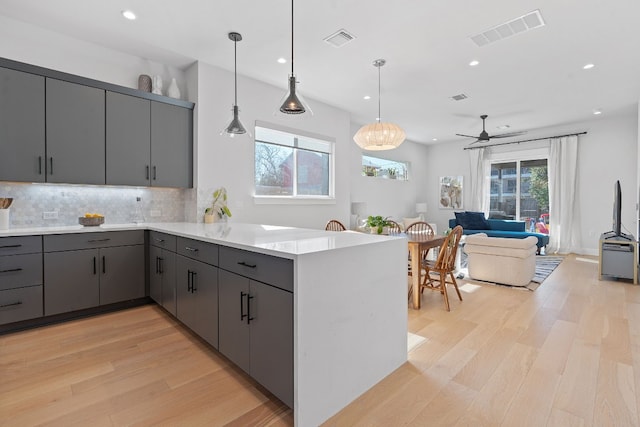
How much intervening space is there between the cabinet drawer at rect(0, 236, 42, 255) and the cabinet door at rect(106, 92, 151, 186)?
0.91m

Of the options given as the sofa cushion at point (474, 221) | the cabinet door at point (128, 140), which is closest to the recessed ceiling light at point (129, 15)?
the cabinet door at point (128, 140)

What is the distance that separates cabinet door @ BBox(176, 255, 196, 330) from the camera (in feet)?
8.29

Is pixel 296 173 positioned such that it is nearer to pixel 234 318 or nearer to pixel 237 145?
pixel 237 145

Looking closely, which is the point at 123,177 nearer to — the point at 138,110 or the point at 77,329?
the point at 138,110

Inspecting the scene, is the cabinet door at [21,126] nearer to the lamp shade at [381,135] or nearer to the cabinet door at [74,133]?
the cabinet door at [74,133]

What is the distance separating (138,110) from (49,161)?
1029 mm

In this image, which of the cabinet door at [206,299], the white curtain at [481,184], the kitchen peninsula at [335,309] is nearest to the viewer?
the kitchen peninsula at [335,309]

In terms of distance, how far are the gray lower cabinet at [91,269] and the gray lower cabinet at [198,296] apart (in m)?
0.95

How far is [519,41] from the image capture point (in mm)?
3482

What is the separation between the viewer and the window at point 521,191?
7797mm

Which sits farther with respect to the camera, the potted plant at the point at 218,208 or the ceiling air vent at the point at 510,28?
the potted plant at the point at 218,208

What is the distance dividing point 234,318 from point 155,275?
1.71 meters

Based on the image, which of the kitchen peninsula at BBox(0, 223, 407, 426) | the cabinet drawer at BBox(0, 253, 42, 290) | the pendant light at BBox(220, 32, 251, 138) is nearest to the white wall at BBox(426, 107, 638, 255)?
the kitchen peninsula at BBox(0, 223, 407, 426)

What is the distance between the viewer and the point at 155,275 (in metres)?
3.24
